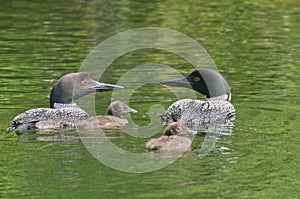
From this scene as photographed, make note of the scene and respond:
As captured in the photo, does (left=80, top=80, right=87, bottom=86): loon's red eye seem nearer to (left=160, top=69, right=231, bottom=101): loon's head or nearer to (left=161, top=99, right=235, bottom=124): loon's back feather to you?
(left=161, top=99, right=235, bottom=124): loon's back feather

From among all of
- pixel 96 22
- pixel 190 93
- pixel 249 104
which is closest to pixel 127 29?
pixel 96 22

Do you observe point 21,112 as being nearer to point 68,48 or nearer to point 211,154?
point 211,154

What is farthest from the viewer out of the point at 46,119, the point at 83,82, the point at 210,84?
the point at 210,84

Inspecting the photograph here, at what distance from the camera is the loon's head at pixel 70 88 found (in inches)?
440

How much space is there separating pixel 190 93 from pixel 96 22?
22.6 ft

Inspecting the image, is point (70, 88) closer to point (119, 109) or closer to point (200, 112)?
point (119, 109)

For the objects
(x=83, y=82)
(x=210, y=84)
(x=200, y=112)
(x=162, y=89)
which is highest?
(x=83, y=82)

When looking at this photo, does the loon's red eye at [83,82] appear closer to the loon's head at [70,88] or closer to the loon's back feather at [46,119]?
the loon's head at [70,88]

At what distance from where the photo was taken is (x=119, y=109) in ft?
35.8

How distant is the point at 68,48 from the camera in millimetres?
16562

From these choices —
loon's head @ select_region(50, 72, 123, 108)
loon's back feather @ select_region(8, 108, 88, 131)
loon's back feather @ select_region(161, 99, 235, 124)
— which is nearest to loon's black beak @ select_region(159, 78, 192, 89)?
loon's back feather @ select_region(161, 99, 235, 124)

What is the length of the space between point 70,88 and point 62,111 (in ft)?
2.05

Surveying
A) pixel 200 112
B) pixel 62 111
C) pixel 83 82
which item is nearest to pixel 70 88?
pixel 83 82

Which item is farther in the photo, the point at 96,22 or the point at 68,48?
the point at 96,22
